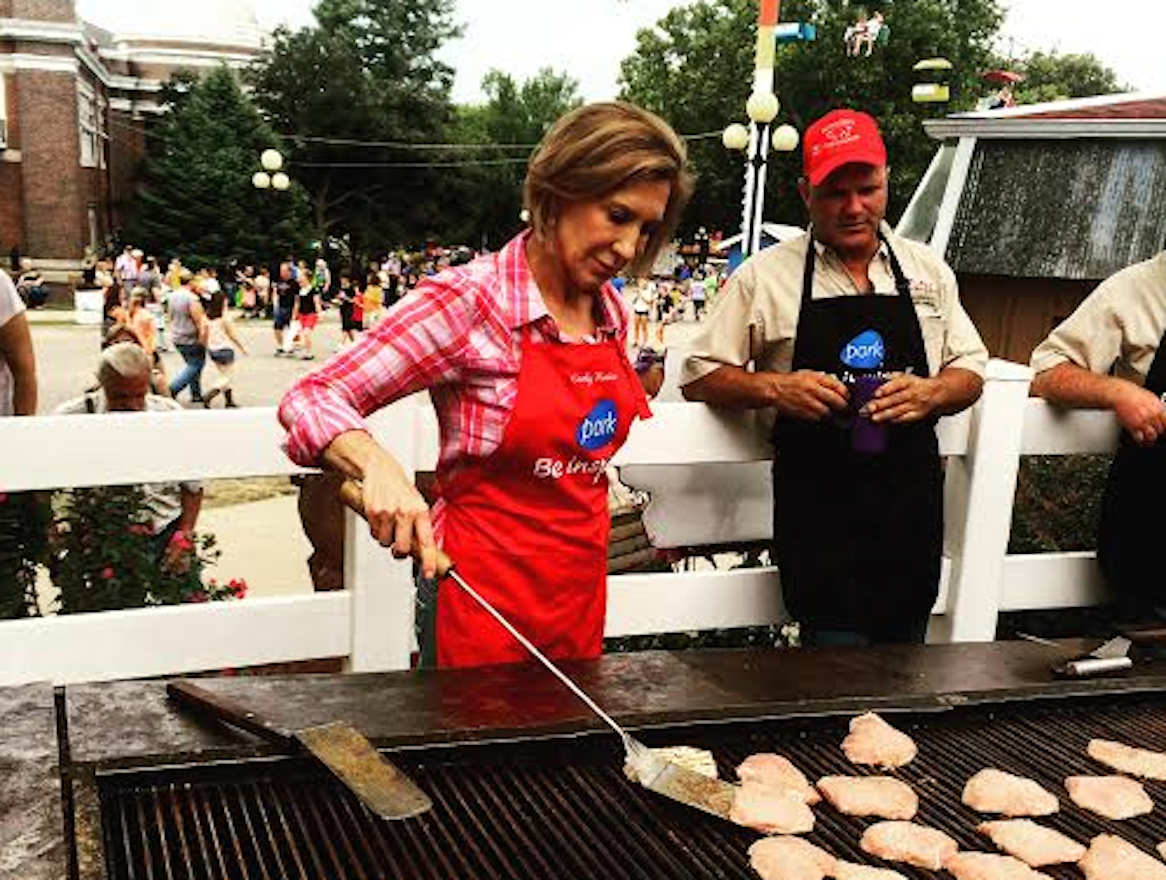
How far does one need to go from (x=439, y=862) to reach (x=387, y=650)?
5.12 ft

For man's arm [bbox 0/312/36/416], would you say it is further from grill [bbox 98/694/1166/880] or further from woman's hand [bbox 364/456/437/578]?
grill [bbox 98/694/1166/880]

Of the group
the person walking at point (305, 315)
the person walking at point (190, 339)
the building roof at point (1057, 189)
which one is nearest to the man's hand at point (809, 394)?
the building roof at point (1057, 189)

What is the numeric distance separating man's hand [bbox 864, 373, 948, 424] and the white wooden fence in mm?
552

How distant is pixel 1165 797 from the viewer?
1991 millimetres

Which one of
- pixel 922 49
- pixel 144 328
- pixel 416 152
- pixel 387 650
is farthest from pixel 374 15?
pixel 387 650

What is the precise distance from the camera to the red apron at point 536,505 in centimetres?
229

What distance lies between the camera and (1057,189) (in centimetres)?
1020

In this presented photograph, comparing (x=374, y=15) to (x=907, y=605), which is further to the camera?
(x=374, y=15)

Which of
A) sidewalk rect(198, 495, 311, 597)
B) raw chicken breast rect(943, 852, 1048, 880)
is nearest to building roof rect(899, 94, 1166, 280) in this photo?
sidewalk rect(198, 495, 311, 597)

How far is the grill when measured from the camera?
1560mm

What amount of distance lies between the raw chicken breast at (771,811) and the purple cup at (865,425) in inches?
51.0

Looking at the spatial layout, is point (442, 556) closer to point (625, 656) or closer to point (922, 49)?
point (625, 656)

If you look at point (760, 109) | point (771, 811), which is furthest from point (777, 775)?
point (760, 109)

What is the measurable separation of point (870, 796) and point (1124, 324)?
2.06 metres
